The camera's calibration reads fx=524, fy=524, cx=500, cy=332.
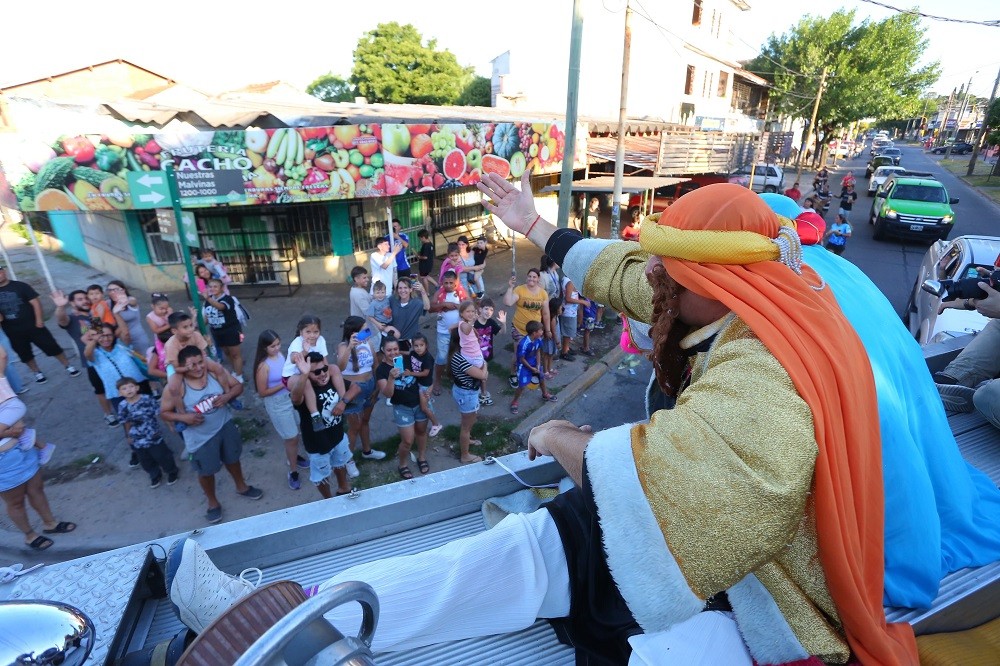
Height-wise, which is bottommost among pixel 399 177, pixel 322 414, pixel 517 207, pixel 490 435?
pixel 490 435

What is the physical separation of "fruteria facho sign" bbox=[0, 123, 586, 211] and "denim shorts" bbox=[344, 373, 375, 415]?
3922 millimetres

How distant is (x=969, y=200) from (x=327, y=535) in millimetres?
32811

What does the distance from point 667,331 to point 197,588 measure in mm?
1526

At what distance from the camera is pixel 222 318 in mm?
6785

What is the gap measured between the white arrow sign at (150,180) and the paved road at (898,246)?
12334 millimetres

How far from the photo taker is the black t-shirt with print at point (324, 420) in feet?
14.8

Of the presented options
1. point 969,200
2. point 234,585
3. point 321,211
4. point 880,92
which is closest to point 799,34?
point 880,92

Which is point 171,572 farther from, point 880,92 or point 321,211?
point 880,92

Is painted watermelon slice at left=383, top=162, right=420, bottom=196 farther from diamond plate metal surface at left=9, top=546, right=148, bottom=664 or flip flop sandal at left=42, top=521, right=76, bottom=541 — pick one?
diamond plate metal surface at left=9, top=546, right=148, bottom=664

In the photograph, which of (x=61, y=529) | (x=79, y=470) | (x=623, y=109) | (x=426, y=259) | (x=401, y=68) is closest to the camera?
(x=61, y=529)

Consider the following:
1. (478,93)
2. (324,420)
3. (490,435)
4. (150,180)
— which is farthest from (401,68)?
(324,420)

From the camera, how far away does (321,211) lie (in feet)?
36.6

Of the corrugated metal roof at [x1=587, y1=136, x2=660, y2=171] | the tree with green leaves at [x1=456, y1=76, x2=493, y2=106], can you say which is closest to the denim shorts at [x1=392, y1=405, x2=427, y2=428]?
the corrugated metal roof at [x1=587, y1=136, x2=660, y2=171]

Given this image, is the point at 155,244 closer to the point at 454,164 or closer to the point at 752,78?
the point at 454,164
